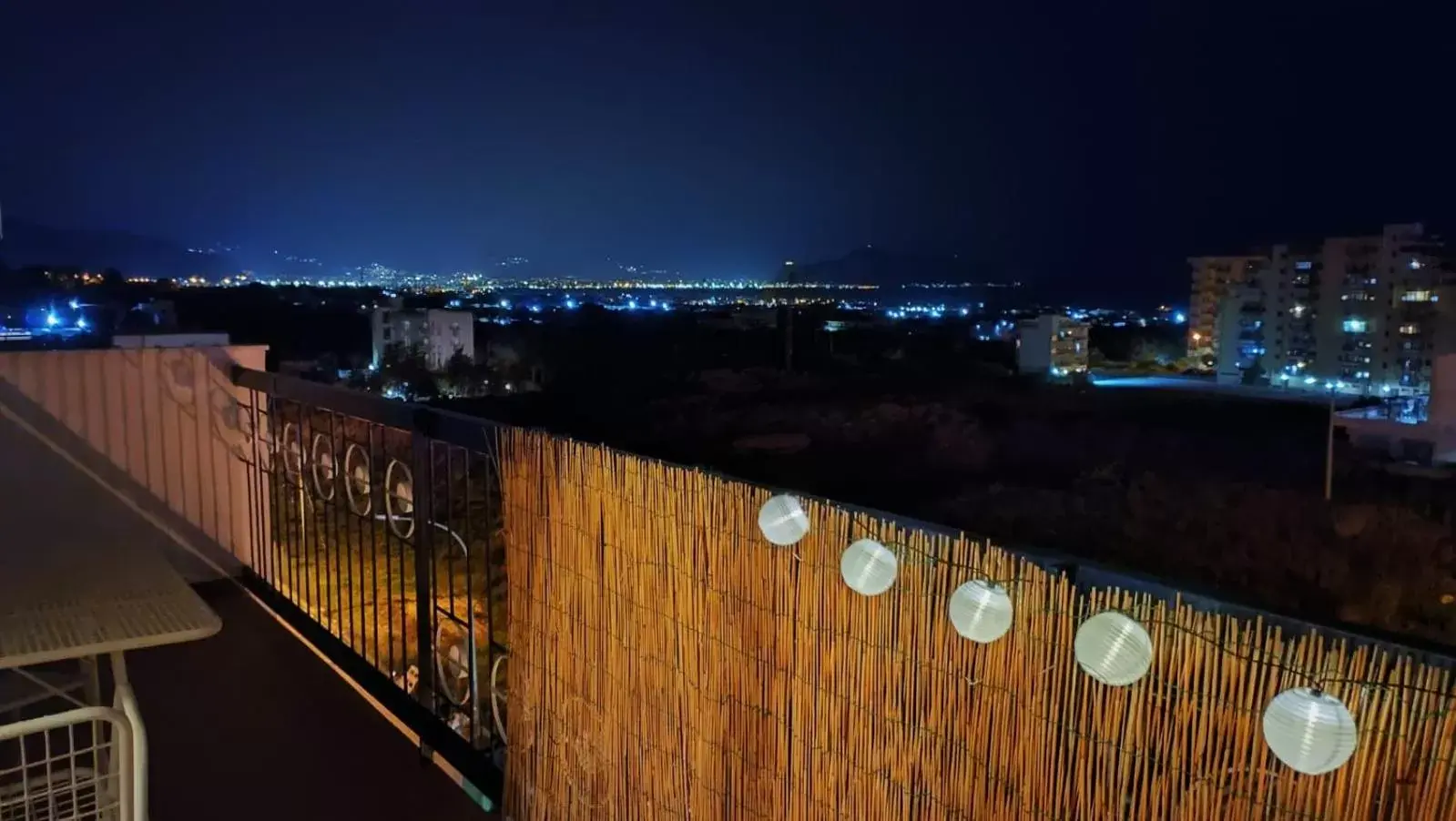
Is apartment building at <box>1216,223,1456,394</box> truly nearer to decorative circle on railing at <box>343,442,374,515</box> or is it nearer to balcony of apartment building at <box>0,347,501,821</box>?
balcony of apartment building at <box>0,347,501,821</box>

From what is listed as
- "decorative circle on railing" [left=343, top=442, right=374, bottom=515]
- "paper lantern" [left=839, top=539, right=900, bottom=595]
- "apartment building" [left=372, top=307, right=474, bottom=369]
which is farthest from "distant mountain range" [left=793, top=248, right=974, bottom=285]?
"paper lantern" [left=839, top=539, right=900, bottom=595]

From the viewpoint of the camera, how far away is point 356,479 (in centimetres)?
338

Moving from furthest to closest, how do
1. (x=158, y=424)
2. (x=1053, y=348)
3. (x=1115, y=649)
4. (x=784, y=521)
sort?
(x=1053, y=348) < (x=158, y=424) < (x=784, y=521) < (x=1115, y=649)

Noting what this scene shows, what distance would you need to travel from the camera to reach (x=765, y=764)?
170 cm

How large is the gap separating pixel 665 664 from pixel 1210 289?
66461 millimetres

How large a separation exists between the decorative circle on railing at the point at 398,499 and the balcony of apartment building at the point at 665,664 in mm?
12

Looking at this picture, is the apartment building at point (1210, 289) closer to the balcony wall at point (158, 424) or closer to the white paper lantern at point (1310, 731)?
the balcony wall at point (158, 424)

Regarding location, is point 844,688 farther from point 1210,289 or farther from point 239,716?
point 1210,289

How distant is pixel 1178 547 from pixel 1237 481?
6.49m

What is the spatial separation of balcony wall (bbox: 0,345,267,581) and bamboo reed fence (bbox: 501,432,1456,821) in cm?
251

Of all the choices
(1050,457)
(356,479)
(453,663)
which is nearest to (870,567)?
(453,663)

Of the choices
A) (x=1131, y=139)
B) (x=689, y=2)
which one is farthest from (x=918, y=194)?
(x=689, y=2)

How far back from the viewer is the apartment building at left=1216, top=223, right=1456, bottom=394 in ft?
146

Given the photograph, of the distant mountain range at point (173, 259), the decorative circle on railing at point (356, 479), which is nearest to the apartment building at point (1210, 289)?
the distant mountain range at point (173, 259)
